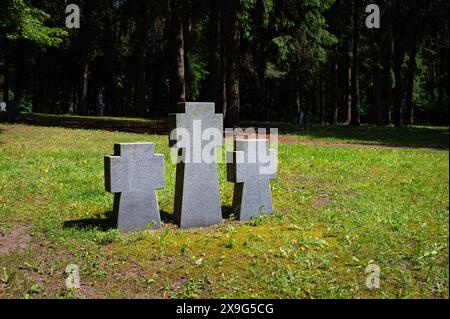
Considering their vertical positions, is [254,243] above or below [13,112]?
below

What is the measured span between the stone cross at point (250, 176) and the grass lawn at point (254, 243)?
228mm

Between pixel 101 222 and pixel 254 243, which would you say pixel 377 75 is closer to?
pixel 101 222

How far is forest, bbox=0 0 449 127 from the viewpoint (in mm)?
20656

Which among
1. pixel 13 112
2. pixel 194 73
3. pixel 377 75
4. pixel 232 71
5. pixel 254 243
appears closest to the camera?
pixel 254 243

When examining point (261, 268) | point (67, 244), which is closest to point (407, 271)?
point (261, 268)

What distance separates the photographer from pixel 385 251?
5.36 meters

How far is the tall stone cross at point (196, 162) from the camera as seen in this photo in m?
6.70

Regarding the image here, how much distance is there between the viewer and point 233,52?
20641 mm

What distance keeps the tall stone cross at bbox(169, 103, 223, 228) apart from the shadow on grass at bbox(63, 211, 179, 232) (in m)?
0.31

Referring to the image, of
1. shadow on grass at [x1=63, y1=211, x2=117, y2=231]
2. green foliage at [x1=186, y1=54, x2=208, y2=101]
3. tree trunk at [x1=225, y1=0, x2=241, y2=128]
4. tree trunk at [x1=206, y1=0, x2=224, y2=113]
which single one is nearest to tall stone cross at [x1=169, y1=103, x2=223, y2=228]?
shadow on grass at [x1=63, y1=211, x2=117, y2=231]

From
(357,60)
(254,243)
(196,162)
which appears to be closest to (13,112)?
(196,162)

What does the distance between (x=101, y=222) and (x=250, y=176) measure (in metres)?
2.16

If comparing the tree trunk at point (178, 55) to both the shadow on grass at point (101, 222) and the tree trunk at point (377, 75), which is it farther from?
the tree trunk at point (377, 75)

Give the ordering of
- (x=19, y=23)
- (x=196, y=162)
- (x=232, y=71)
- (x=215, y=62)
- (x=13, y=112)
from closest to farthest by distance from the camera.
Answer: (x=196, y=162) < (x=19, y=23) < (x=232, y=71) < (x=13, y=112) < (x=215, y=62)
